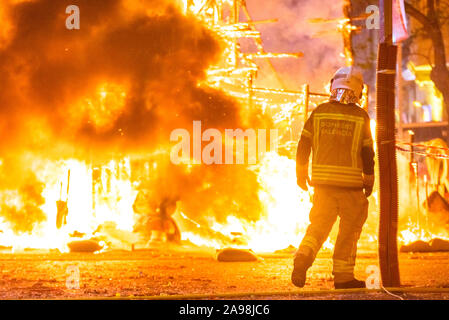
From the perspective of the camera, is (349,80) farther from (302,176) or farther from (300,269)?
(300,269)

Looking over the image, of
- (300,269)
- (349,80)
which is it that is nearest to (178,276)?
(300,269)

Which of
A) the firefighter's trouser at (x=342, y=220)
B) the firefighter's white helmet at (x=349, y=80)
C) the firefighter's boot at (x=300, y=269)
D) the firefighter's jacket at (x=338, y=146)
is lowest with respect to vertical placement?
the firefighter's boot at (x=300, y=269)

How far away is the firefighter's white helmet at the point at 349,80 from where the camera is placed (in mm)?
6344

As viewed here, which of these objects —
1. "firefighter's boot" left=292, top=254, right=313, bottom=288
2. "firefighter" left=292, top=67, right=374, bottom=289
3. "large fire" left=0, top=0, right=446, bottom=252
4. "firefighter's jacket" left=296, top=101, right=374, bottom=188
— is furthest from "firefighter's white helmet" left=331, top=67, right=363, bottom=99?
"large fire" left=0, top=0, right=446, bottom=252

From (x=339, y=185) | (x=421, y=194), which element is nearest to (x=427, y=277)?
(x=339, y=185)

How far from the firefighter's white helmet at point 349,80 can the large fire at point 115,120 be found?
309 inches

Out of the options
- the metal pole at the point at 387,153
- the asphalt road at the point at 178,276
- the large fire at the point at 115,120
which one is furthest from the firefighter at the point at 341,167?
the large fire at the point at 115,120

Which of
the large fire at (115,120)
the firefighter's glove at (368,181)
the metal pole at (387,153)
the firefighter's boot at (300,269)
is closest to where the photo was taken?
the firefighter's boot at (300,269)

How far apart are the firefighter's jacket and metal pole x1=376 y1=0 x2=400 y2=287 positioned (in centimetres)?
28

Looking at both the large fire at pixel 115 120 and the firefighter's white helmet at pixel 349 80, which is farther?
the large fire at pixel 115 120

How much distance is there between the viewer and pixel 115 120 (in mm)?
14547

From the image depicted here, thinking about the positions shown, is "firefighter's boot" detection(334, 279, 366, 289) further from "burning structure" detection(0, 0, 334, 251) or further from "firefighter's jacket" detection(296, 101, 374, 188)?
"burning structure" detection(0, 0, 334, 251)

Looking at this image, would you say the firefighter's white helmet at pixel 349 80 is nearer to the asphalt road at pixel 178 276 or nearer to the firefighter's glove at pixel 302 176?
the firefighter's glove at pixel 302 176

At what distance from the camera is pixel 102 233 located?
14.7 m
